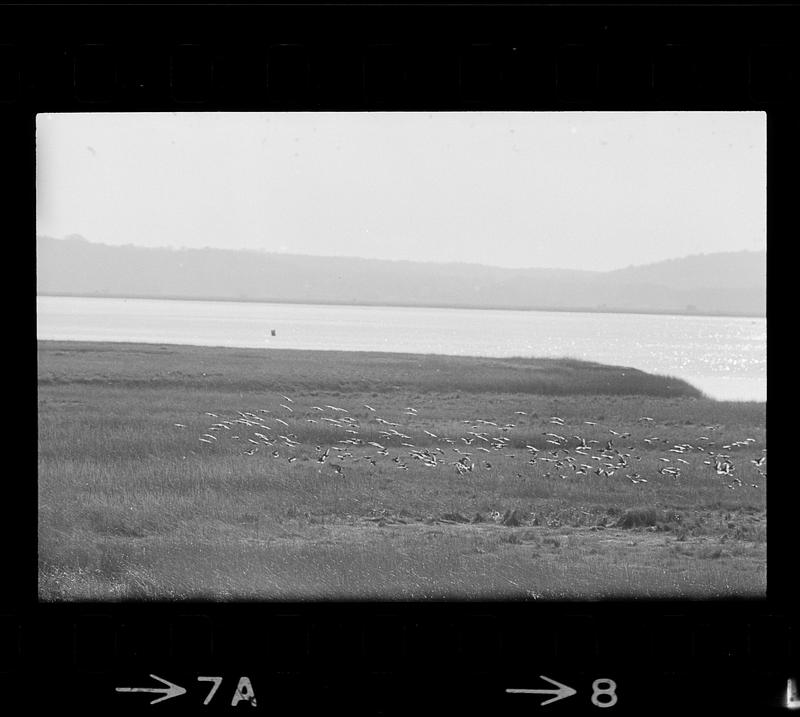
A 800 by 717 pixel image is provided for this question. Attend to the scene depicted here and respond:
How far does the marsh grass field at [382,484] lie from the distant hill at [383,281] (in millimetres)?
5939

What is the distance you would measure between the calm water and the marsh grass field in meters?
1.51

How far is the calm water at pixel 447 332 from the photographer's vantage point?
16141 millimetres

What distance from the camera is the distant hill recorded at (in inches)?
795

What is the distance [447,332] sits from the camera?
17.9m

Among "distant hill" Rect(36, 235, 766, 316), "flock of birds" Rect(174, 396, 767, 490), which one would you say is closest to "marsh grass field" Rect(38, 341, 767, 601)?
"flock of birds" Rect(174, 396, 767, 490)
